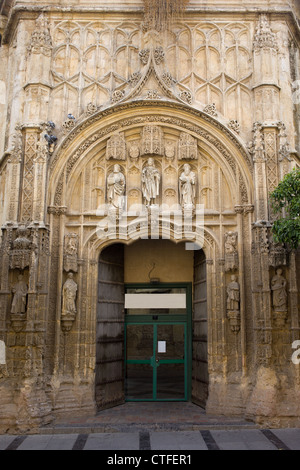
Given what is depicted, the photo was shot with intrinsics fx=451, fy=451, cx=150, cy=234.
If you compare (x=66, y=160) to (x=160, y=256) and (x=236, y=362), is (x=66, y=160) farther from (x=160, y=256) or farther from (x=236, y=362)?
(x=236, y=362)

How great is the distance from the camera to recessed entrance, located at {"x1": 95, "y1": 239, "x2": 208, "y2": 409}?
37.5 feet

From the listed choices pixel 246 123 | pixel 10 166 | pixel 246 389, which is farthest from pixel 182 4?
pixel 246 389

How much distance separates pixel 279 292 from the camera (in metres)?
9.81

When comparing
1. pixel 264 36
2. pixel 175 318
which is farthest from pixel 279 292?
pixel 264 36

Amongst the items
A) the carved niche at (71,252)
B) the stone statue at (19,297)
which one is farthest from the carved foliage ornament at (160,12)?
the stone statue at (19,297)

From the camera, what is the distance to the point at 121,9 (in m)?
11.7

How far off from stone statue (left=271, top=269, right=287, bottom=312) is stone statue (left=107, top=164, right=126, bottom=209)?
4.03 m

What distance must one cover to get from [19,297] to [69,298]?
115 centimetres

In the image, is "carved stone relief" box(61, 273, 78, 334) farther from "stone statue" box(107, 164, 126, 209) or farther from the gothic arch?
"stone statue" box(107, 164, 126, 209)

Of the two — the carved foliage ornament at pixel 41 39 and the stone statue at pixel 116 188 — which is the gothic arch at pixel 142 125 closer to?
the stone statue at pixel 116 188

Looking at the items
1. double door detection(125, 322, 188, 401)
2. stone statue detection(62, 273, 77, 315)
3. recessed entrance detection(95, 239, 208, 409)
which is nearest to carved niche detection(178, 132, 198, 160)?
recessed entrance detection(95, 239, 208, 409)

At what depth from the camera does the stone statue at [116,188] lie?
36.5ft
